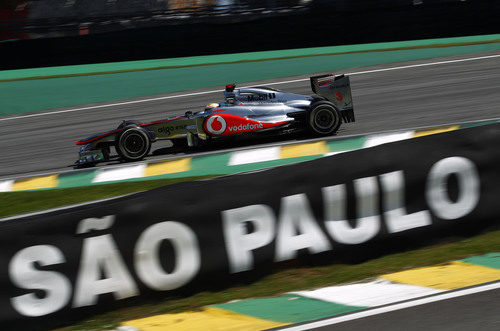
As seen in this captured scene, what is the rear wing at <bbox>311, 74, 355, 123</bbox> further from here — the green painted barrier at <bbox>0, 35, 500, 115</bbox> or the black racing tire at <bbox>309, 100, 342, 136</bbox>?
the green painted barrier at <bbox>0, 35, 500, 115</bbox>

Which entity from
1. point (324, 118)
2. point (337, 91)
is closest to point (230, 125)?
point (324, 118)

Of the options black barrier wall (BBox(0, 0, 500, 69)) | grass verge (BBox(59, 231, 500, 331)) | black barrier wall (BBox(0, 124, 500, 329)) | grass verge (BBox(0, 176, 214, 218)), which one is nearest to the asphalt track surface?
black barrier wall (BBox(0, 0, 500, 69))

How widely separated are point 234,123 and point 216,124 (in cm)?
28

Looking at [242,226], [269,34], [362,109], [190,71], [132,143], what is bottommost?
[242,226]

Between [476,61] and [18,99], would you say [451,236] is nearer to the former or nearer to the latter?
[476,61]

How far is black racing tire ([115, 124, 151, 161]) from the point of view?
1055cm

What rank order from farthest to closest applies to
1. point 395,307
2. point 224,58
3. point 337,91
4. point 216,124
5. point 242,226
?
point 224,58, point 337,91, point 216,124, point 242,226, point 395,307

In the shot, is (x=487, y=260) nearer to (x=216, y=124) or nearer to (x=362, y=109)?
(x=216, y=124)

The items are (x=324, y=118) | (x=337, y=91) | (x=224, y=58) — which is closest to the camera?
(x=324, y=118)

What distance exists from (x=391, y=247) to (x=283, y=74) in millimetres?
11508

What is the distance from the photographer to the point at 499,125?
627 centimetres

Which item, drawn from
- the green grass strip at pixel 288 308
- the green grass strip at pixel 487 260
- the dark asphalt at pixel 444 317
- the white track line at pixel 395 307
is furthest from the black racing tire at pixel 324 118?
the dark asphalt at pixel 444 317

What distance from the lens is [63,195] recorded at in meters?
9.39

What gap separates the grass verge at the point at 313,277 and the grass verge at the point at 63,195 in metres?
3.84
